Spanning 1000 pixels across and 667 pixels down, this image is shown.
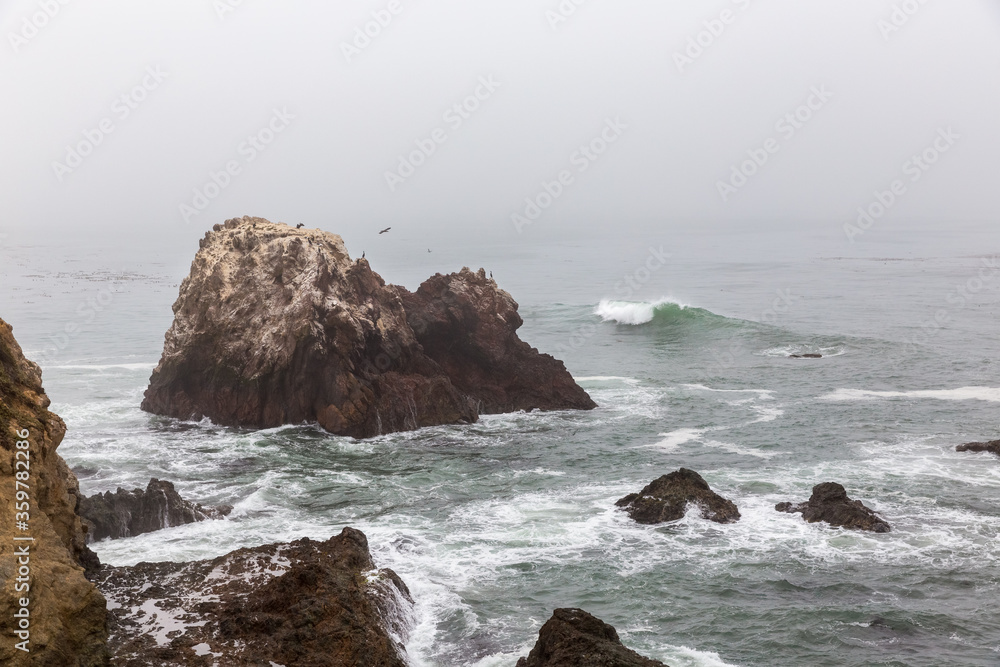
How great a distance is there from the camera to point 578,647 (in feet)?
39.1

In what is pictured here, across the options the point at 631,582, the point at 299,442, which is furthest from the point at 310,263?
the point at 631,582

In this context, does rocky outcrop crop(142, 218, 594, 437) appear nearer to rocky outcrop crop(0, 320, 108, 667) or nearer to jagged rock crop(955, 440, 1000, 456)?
jagged rock crop(955, 440, 1000, 456)

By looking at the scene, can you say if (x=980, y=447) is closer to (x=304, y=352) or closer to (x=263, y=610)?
(x=304, y=352)

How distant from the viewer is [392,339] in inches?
1200

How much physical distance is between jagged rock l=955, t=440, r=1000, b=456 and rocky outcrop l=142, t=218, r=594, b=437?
1214 cm

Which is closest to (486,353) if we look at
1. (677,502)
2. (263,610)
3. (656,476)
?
(656,476)

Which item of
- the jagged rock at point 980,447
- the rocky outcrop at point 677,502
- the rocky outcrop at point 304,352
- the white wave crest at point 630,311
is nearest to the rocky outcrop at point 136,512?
the rocky outcrop at point 304,352

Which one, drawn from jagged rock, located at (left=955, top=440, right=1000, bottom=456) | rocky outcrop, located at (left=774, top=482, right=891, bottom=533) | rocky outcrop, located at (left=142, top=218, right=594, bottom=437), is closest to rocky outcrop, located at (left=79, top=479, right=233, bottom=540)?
rocky outcrop, located at (left=142, top=218, right=594, bottom=437)

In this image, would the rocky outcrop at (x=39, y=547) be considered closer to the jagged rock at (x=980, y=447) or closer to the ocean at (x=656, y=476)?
the ocean at (x=656, y=476)

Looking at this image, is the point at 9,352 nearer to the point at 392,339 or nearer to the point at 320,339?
the point at 320,339

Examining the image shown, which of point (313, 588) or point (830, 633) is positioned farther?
point (830, 633)

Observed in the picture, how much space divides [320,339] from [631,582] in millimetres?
14729

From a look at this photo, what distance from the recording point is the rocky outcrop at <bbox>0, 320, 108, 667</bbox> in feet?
33.3

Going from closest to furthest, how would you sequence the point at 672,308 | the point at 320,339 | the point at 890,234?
1. the point at 320,339
2. the point at 672,308
3. the point at 890,234
